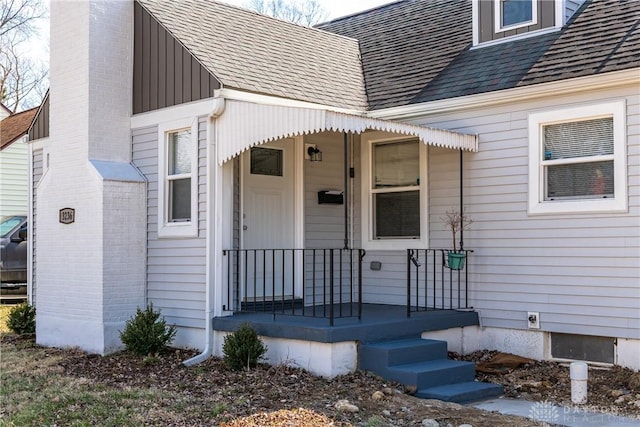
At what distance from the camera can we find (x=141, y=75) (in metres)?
8.85

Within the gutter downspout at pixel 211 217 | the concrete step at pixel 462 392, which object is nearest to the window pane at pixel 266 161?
the gutter downspout at pixel 211 217

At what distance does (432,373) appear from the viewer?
A: 6.49m

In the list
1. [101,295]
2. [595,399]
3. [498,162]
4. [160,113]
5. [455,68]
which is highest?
[455,68]

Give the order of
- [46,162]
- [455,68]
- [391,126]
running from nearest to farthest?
[391,126], [455,68], [46,162]

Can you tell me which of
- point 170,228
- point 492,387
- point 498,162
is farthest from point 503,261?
point 170,228

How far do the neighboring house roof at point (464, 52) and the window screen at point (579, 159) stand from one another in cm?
56

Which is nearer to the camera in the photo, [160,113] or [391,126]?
[391,126]

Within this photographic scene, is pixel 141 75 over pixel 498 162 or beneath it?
over

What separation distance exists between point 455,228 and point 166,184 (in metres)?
3.53

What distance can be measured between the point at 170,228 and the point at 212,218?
80cm

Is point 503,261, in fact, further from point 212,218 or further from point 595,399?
point 212,218

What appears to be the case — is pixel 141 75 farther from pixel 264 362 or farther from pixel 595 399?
pixel 595 399

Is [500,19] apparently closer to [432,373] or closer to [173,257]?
[432,373]

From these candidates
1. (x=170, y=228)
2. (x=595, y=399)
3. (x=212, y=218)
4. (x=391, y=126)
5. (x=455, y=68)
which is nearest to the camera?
(x=595, y=399)
